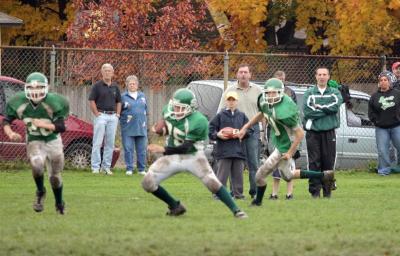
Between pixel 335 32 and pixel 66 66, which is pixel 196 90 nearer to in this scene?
pixel 66 66

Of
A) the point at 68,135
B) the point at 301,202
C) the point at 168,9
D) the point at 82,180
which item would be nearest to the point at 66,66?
the point at 68,135

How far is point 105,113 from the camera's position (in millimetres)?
21234

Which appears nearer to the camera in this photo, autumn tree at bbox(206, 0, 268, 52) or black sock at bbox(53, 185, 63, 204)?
black sock at bbox(53, 185, 63, 204)

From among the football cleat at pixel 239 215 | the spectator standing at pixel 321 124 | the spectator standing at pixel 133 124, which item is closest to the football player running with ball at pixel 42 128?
the football cleat at pixel 239 215

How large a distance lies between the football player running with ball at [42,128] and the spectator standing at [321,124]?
4423mm

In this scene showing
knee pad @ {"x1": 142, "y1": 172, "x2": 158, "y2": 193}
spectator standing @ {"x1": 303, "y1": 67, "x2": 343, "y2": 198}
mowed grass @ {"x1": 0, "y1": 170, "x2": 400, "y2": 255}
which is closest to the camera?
mowed grass @ {"x1": 0, "y1": 170, "x2": 400, "y2": 255}

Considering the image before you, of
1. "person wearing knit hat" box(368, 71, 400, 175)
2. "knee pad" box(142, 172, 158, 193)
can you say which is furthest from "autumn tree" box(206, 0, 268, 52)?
"knee pad" box(142, 172, 158, 193)

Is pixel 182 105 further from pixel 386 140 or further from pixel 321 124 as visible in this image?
pixel 386 140

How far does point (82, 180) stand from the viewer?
65.2 ft

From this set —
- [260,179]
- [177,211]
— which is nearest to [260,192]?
[260,179]

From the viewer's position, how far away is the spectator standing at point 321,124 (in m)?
16.7

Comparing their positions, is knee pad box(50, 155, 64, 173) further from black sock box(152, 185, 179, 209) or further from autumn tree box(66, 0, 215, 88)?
autumn tree box(66, 0, 215, 88)

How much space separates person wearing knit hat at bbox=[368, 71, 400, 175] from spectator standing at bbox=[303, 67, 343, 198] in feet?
17.4

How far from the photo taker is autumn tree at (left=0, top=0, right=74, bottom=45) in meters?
34.0
